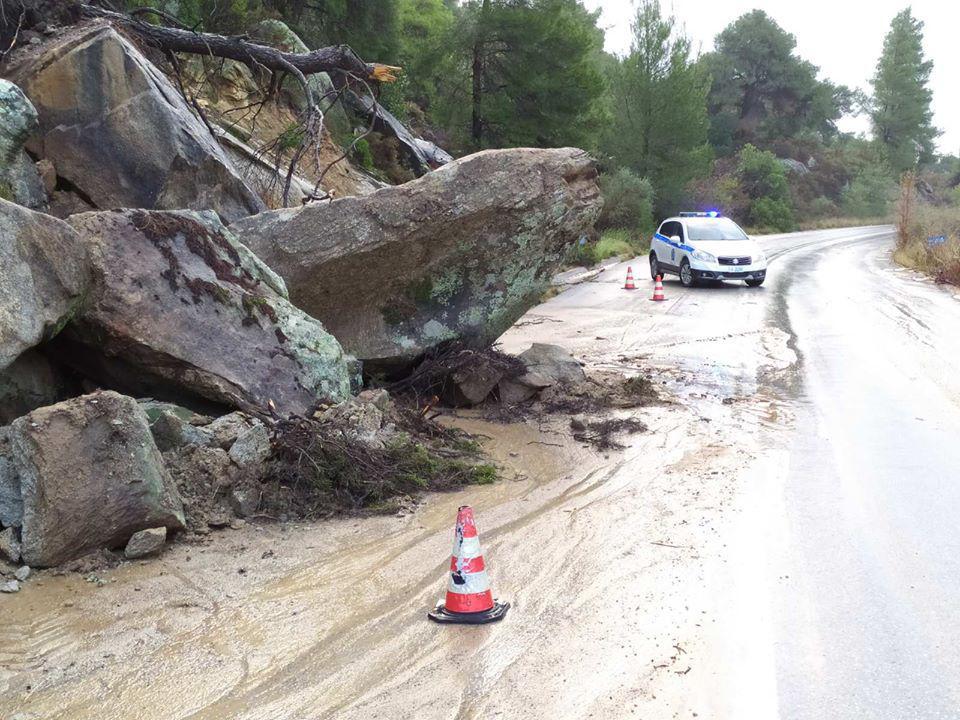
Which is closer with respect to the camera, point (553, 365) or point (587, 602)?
point (587, 602)

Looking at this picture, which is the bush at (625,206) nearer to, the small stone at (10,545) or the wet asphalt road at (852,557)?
the wet asphalt road at (852,557)

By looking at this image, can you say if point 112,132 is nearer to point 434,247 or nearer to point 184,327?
point 184,327

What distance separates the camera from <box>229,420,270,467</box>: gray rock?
6.19m

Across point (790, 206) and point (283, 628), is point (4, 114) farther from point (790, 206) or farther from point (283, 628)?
point (790, 206)

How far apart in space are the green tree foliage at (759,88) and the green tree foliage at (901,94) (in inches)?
248

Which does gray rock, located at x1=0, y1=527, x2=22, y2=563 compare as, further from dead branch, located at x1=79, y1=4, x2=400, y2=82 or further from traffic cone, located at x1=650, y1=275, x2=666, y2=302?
traffic cone, located at x1=650, y1=275, x2=666, y2=302

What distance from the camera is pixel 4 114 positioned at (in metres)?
7.51

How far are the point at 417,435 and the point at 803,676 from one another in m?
4.31

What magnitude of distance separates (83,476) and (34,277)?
152cm

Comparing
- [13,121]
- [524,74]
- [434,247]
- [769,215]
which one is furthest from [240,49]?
[769,215]

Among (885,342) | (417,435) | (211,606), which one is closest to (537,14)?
(885,342)

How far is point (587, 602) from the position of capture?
482 centimetres

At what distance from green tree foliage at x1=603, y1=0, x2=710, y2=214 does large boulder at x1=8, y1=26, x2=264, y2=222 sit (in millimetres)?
35741

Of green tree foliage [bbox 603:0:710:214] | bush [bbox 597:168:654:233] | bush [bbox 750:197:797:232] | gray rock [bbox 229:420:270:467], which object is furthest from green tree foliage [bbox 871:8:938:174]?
gray rock [bbox 229:420:270:467]
